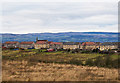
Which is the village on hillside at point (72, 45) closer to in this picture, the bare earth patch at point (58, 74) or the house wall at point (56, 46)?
the house wall at point (56, 46)

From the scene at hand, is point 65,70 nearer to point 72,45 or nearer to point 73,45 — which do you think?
point 72,45

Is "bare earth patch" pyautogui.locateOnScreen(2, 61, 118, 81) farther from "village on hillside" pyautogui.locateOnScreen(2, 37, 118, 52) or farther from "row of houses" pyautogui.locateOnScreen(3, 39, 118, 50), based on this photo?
"row of houses" pyautogui.locateOnScreen(3, 39, 118, 50)

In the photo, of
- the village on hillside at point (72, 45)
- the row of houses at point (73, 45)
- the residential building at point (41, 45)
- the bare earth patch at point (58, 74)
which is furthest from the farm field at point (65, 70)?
the residential building at point (41, 45)

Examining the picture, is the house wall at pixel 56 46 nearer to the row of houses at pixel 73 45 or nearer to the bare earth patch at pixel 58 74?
the row of houses at pixel 73 45

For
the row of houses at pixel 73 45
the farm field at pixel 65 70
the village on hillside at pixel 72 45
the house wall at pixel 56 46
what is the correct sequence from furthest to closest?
the house wall at pixel 56 46 < the row of houses at pixel 73 45 < the village on hillside at pixel 72 45 < the farm field at pixel 65 70

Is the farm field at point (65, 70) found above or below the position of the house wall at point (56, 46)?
below

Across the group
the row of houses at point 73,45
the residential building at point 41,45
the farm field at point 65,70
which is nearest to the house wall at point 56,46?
the row of houses at point 73,45

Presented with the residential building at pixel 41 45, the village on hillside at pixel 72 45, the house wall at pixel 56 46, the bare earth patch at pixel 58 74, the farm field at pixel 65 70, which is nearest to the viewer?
the bare earth patch at pixel 58 74

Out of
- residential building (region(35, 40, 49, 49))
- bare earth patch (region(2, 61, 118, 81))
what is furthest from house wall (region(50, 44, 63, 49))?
bare earth patch (region(2, 61, 118, 81))

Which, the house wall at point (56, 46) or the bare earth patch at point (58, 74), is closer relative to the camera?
the bare earth patch at point (58, 74)

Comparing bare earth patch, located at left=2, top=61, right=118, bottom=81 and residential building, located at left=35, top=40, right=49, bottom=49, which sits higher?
residential building, located at left=35, top=40, right=49, bottom=49

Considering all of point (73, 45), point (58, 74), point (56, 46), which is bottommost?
point (58, 74)

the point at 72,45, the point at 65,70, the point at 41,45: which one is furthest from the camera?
the point at 41,45

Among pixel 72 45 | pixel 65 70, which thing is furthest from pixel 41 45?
pixel 65 70
